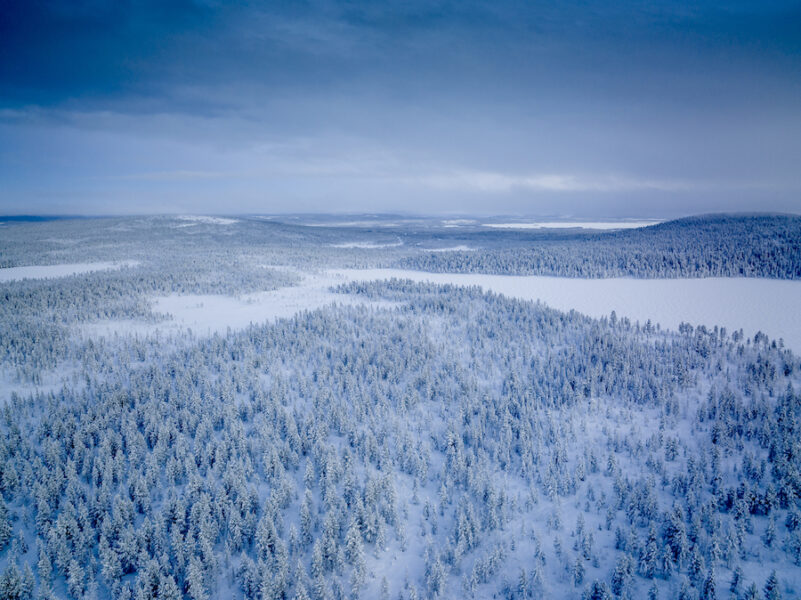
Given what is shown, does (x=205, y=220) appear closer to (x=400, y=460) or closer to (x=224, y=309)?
(x=224, y=309)

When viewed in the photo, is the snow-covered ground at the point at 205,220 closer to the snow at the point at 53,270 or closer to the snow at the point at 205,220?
the snow at the point at 205,220

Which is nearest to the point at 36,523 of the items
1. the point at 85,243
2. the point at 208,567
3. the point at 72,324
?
the point at 208,567

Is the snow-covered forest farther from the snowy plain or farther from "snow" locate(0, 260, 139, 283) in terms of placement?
"snow" locate(0, 260, 139, 283)

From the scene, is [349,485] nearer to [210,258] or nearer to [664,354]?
[664,354]

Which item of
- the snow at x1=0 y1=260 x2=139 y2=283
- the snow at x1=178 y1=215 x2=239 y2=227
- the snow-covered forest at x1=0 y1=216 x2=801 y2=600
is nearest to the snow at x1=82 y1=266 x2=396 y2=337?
the snow-covered forest at x1=0 y1=216 x2=801 y2=600


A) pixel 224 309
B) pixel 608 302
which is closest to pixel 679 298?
pixel 608 302
